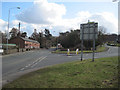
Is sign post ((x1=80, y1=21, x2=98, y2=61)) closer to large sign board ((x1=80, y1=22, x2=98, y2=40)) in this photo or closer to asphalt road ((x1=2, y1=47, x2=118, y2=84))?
large sign board ((x1=80, y1=22, x2=98, y2=40))

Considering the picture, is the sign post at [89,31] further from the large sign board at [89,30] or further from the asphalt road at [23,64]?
the asphalt road at [23,64]

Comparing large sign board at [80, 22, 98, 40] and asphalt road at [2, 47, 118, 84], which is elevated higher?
large sign board at [80, 22, 98, 40]

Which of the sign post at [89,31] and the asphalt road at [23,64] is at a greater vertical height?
the sign post at [89,31]

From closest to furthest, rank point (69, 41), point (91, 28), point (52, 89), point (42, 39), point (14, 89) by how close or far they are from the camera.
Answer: point (52, 89) < point (14, 89) < point (91, 28) < point (69, 41) < point (42, 39)

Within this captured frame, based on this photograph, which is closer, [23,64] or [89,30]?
[89,30]

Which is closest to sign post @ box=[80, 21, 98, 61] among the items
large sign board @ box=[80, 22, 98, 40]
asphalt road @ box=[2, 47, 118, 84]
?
large sign board @ box=[80, 22, 98, 40]

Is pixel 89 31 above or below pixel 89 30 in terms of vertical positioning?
below

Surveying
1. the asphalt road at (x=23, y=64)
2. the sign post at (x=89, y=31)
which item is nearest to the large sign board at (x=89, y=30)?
the sign post at (x=89, y=31)

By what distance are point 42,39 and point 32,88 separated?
275 feet

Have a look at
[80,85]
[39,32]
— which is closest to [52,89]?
[80,85]

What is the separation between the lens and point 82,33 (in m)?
12.8

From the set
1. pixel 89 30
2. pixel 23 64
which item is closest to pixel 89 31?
pixel 89 30

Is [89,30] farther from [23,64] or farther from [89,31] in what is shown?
[23,64]

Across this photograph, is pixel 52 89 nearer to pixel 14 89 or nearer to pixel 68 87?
pixel 68 87
